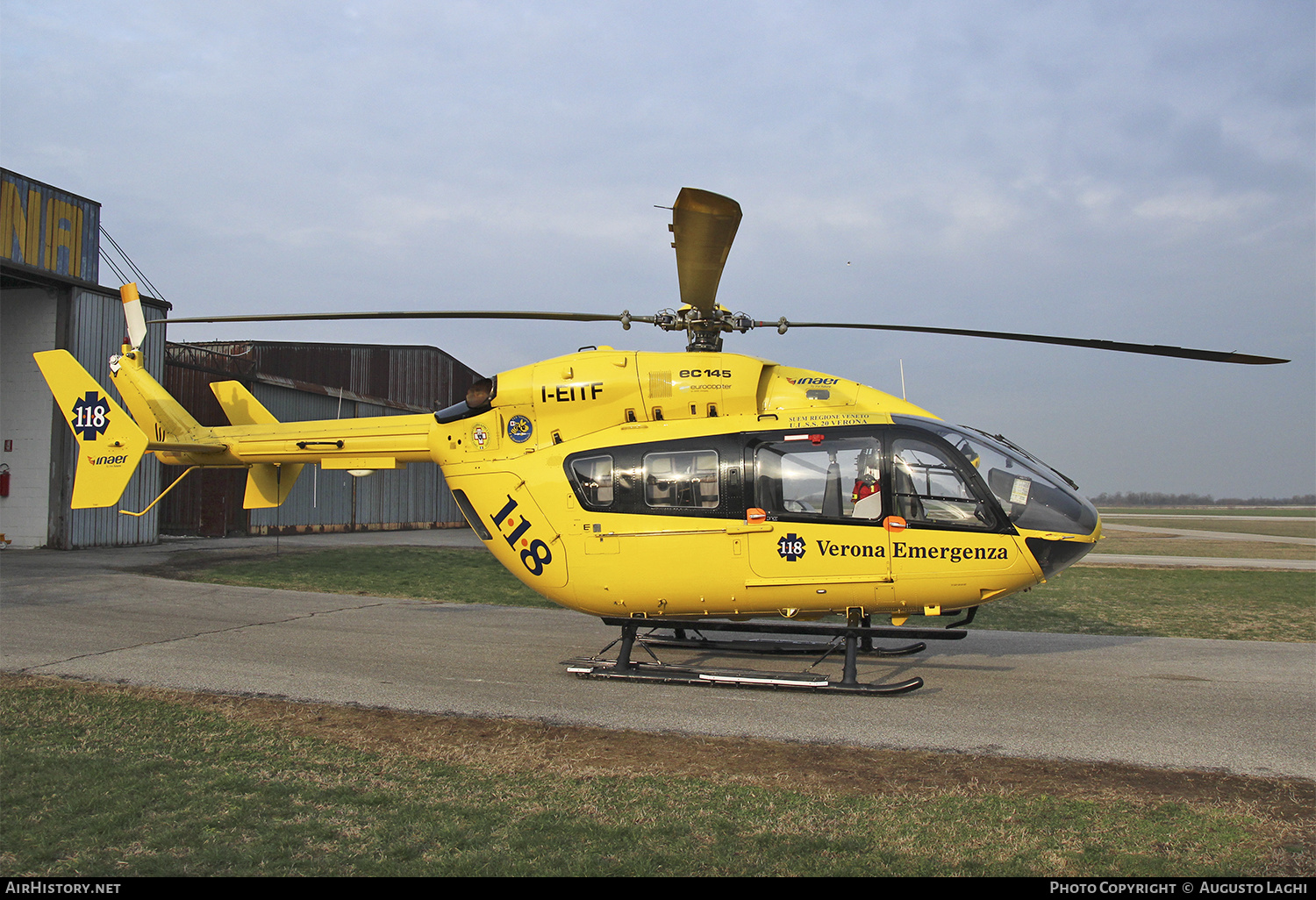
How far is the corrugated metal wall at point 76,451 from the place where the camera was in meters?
21.2

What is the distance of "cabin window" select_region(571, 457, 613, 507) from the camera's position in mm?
8875

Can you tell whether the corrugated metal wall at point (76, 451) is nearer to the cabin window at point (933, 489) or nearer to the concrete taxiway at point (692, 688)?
the concrete taxiway at point (692, 688)

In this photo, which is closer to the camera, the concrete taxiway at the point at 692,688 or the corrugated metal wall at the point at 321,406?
the concrete taxiway at the point at 692,688

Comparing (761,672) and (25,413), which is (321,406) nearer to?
(25,413)

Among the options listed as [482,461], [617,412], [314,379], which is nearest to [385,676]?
[482,461]

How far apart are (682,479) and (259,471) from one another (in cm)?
673

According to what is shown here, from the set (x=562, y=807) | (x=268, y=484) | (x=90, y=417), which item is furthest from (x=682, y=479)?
(x=90, y=417)

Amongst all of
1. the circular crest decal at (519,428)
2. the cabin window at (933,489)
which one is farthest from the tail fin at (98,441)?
the cabin window at (933,489)

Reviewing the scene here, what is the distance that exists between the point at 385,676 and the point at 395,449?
2875mm

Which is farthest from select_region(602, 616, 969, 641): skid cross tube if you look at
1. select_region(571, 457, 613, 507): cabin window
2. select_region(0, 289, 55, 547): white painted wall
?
select_region(0, 289, 55, 547): white painted wall

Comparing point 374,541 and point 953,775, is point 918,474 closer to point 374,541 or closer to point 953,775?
point 953,775

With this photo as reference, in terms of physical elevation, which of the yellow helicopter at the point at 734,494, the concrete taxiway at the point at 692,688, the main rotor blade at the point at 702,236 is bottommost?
the concrete taxiway at the point at 692,688

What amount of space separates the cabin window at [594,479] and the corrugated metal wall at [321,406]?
17079 millimetres

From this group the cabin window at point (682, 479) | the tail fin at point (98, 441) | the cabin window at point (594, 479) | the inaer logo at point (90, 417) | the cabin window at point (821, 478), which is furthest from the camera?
the inaer logo at point (90, 417)
